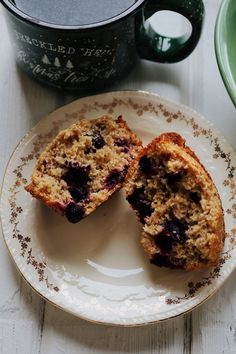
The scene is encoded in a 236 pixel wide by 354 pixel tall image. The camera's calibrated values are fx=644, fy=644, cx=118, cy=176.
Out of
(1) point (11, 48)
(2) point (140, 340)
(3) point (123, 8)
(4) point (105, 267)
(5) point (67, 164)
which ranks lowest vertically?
(2) point (140, 340)

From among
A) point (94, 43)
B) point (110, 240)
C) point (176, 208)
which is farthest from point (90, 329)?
point (94, 43)

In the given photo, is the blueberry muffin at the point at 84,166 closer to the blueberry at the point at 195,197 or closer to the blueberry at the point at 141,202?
the blueberry at the point at 141,202

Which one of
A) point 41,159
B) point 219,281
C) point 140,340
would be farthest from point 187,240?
point 41,159

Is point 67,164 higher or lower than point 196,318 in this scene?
higher

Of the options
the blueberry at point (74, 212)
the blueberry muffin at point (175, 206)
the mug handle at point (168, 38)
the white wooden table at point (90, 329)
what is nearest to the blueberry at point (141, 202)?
the blueberry muffin at point (175, 206)

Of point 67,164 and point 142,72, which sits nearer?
point 67,164

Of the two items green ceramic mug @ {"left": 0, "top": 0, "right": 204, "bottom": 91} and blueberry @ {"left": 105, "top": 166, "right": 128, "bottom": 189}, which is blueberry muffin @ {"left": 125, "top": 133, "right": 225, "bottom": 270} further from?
green ceramic mug @ {"left": 0, "top": 0, "right": 204, "bottom": 91}

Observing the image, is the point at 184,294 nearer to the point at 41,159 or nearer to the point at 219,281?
the point at 219,281
